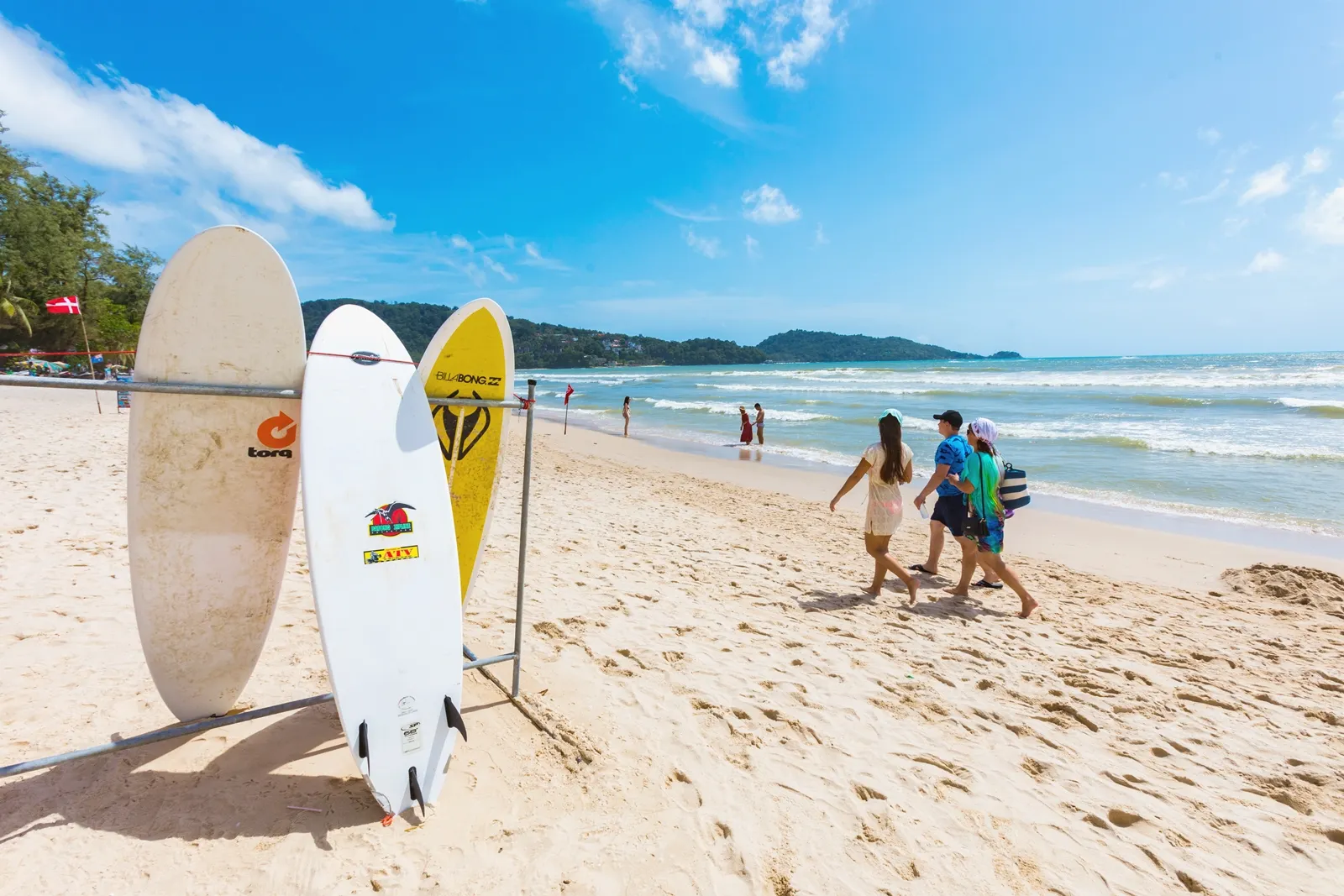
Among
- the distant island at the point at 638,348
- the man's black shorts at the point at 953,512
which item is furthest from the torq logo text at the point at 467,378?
the distant island at the point at 638,348

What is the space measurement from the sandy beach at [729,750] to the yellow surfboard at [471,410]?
2.77 ft

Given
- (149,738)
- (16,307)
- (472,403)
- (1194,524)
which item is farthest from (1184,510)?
(16,307)

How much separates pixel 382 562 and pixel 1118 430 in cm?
2097

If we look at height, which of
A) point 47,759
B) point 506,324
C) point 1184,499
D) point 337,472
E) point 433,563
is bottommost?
point 1184,499

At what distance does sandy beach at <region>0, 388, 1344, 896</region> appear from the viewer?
2.19 metres

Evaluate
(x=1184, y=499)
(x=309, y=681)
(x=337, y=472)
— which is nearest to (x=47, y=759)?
(x=309, y=681)

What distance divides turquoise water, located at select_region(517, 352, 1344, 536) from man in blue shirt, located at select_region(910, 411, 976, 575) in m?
3.31

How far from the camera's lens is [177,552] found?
252 centimetres

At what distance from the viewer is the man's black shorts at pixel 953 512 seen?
5199mm

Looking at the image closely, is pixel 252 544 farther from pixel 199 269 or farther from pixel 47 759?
pixel 199 269

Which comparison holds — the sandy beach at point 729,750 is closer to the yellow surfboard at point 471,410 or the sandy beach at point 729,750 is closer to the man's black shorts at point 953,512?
the man's black shorts at point 953,512

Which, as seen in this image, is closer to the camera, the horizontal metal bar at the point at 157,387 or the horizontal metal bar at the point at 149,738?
the horizontal metal bar at the point at 157,387

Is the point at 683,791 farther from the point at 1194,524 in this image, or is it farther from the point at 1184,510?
the point at 1184,510

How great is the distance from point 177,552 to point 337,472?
2.74 ft
